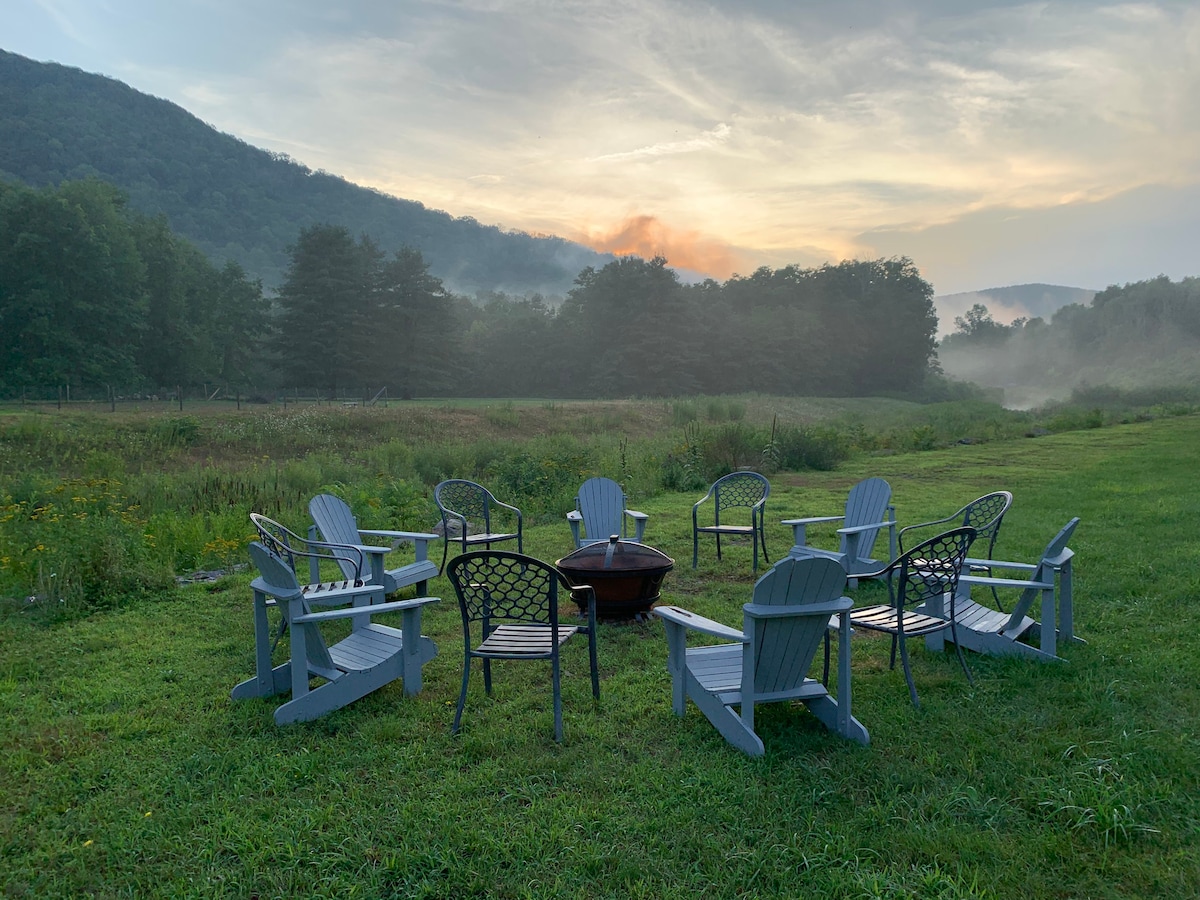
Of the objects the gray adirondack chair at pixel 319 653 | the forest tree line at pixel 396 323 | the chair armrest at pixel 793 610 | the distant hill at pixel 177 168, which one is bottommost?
the gray adirondack chair at pixel 319 653

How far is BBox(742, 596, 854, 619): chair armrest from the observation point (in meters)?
3.22

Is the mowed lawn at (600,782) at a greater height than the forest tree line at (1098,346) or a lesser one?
lesser

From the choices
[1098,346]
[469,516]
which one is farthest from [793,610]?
[1098,346]

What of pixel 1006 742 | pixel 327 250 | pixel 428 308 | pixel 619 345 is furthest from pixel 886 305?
pixel 1006 742

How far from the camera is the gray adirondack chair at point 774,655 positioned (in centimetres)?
324

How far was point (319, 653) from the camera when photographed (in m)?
4.02

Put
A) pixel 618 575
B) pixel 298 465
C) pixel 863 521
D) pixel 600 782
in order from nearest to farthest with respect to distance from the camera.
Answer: pixel 600 782 → pixel 618 575 → pixel 863 521 → pixel 298 465

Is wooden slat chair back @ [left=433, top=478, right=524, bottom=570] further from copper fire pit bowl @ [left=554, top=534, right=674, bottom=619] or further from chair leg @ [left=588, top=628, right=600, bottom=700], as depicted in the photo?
chair leg @ [left=588, top=628, right=600, bottom=700]

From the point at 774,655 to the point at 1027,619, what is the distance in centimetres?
232

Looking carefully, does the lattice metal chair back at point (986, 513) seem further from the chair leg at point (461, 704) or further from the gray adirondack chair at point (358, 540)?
the gray adirondack chair at point (358, 540)

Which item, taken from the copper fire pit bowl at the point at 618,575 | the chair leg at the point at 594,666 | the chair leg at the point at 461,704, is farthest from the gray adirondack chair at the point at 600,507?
the chair leg at the point at 461,704

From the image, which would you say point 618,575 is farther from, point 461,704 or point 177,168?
point 177,168

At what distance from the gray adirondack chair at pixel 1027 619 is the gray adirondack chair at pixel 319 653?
3151 mm

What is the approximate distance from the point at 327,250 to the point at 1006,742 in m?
49.4
